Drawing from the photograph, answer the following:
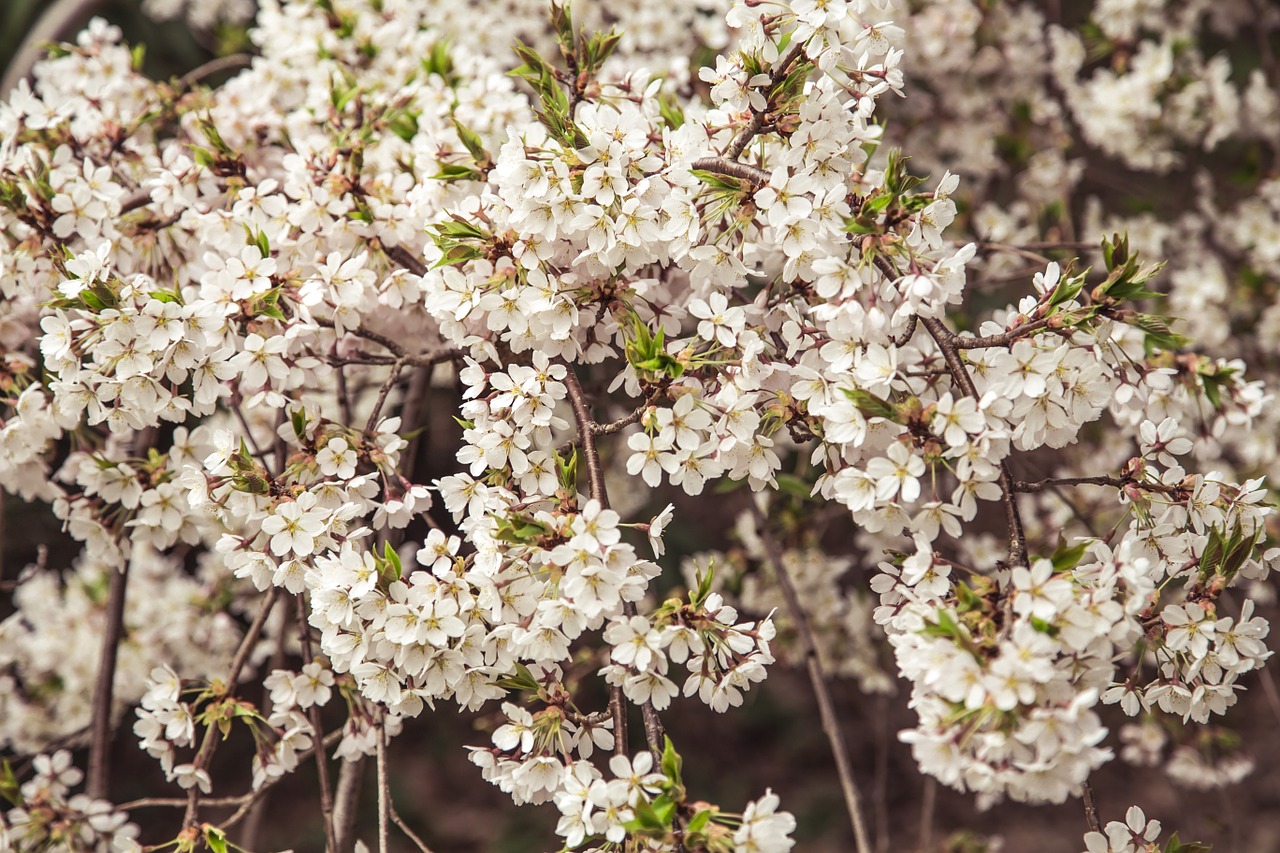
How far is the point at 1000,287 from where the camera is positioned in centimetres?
309

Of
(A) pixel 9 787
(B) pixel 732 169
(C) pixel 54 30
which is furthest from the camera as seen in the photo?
(C) pixel 54 30

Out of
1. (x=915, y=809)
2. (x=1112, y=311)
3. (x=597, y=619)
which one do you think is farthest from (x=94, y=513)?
(x=915, y=809)

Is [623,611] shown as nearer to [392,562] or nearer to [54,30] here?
[392,562]

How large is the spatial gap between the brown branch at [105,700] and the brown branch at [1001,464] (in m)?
1.51

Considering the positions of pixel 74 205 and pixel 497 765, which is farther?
pixel 74 205

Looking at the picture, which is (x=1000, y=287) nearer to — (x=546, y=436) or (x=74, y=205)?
(x=546, y=436)

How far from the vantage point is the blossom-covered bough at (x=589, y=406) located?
3.63ft

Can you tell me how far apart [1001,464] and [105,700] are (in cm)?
171

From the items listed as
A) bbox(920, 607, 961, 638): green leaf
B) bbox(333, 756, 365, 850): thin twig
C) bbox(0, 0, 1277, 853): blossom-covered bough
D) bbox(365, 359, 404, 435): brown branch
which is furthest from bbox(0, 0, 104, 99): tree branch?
bbox(920, 607, 961, 638): green leaf

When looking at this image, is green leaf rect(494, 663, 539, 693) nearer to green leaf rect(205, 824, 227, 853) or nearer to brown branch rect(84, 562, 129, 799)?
green leaf rect(205, 824, 227, 853)

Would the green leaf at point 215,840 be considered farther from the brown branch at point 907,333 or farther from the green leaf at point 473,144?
the brown branch at point 907,333

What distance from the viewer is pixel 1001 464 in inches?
47.4

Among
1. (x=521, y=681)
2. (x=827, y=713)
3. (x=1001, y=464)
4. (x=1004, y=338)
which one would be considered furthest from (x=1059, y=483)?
(x=827, y=713)

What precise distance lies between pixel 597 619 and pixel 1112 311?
0.73m
